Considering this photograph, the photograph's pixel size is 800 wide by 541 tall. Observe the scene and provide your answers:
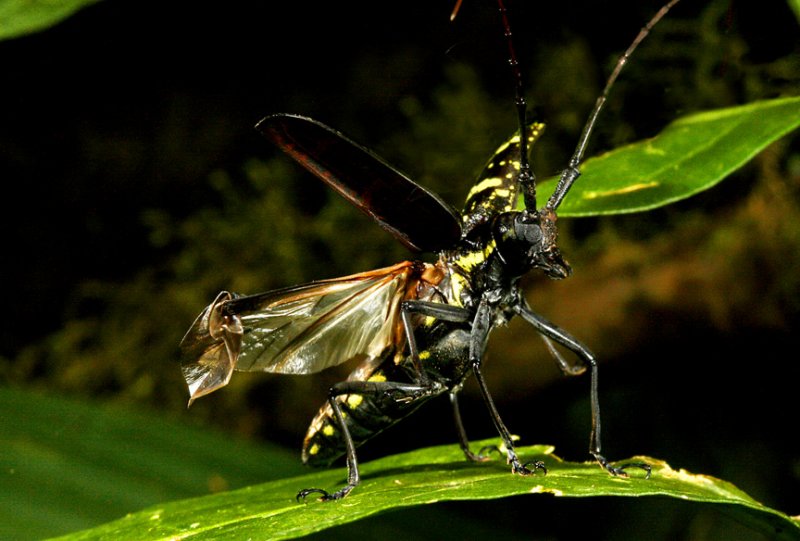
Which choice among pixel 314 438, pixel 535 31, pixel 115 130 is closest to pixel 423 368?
pixel 314 438

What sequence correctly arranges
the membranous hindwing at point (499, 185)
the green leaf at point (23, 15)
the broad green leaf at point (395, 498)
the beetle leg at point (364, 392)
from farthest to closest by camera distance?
the membranous hindwing at point (499, 185) < the beetle leg at point (364, 392) < the green leaf at point (23, 15) < the broad green leaf at point (395, 498)

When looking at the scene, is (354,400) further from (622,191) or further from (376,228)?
(376,228)

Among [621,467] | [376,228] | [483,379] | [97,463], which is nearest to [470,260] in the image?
[483,379]

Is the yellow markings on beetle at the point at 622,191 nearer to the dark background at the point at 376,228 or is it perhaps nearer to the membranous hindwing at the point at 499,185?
the membranous hindwing at the point at 499,185

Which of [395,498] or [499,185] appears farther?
[499,185]

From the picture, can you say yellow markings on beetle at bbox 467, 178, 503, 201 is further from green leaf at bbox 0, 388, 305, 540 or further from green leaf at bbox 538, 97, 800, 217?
green leaf at bbox 0, 388, 305, 540

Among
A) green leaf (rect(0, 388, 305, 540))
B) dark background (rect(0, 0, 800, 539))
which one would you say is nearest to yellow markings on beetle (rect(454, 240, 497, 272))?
dark background (rect(0, 0, 800, 539))

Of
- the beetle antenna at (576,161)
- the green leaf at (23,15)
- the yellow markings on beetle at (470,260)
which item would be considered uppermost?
the green leaf at (23,15)

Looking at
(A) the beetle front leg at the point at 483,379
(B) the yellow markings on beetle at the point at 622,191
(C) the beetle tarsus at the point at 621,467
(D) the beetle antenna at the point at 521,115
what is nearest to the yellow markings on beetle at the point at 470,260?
(A) the beetle front leg at the point at 483,379

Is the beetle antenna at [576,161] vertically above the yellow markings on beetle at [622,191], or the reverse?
the beetle antenna at [576,161]
